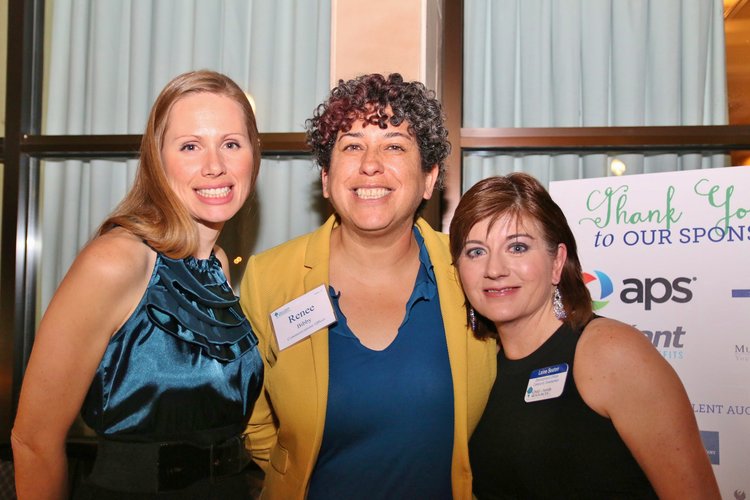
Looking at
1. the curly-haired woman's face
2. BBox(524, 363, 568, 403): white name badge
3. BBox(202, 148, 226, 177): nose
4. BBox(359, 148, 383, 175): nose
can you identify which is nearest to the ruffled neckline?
BBox(202, 148, 226, 177): nose

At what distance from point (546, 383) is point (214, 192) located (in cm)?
112

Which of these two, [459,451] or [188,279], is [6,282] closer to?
[188,279]

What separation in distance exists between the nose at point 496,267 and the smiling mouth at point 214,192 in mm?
827

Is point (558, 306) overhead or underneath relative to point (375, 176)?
underneath

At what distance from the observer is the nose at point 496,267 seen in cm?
197

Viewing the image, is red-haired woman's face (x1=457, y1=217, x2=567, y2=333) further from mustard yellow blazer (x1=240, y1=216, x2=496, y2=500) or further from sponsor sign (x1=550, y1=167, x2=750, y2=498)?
sponsor sign (x1=550, y1=167, x2=750, y2=498)

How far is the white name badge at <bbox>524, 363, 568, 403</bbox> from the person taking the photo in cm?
182

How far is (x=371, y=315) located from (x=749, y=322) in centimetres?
137

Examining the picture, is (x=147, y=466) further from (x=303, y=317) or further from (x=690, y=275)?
(x=690, y=275)

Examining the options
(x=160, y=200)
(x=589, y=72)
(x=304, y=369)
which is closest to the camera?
(x=160, y=200)

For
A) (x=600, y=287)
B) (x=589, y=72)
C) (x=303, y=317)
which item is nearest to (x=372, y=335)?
(x=303, y=317)

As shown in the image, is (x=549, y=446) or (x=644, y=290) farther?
(x=644, y=290)

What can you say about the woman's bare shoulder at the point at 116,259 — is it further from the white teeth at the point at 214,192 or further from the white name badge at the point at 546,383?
the white name badge at the point at 546,383

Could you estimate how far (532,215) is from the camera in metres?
1.97
